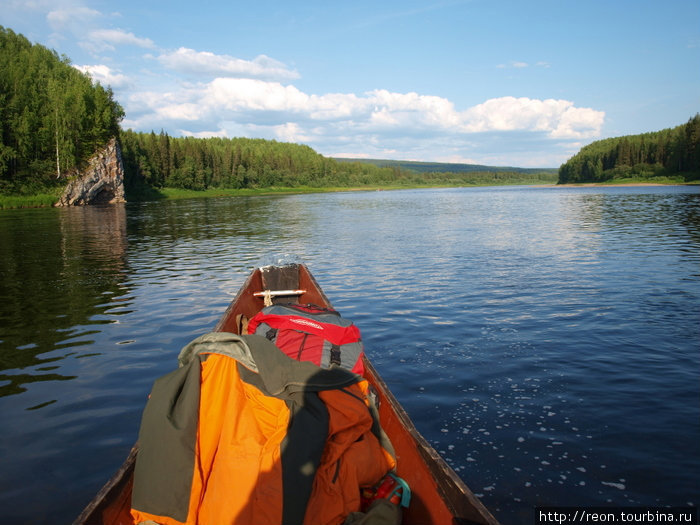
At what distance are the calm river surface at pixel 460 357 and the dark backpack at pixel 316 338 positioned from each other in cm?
162

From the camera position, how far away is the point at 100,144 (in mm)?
65438

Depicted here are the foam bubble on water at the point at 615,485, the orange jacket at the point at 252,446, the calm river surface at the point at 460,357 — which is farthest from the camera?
the calm river surface at the point at 460,357

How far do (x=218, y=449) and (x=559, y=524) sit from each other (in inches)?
123

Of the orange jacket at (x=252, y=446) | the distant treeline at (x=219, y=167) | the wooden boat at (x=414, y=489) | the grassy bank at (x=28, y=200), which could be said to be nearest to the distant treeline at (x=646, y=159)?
the distant treeline at (x=219, y=167)

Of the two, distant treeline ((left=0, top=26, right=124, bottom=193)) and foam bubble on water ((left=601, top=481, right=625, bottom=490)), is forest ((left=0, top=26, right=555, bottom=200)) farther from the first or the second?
foam bubble on water ((left=601, top=481, right=625, bottom=490))

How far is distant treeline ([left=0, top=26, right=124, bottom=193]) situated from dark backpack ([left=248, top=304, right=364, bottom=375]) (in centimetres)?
6403

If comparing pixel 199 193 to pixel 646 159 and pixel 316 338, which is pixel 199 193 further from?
pixel 646 159

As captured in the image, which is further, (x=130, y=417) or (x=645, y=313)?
(x=645, y=313)

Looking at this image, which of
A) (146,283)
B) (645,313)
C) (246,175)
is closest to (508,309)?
(645,313)

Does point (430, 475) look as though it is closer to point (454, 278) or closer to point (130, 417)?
point (130, 417)

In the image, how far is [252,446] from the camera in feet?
10.6

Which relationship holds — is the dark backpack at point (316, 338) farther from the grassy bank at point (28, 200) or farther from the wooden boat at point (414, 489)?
the grassy bank at point (28, 200)

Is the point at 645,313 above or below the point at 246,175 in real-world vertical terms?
below

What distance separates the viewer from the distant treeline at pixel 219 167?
95.2m
